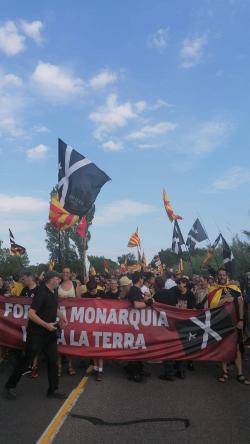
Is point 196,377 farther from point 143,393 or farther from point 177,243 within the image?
point 177,243

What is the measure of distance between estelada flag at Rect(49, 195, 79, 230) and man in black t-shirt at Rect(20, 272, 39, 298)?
3970mm

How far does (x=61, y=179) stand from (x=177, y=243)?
9973 mm

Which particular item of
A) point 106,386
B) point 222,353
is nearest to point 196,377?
point 222,353

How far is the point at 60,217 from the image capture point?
12.8m

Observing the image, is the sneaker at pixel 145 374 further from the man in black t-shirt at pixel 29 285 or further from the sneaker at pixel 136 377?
the man in black t-shirt at pixel 29 285

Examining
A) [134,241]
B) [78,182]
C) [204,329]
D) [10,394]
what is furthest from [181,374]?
[134,241]

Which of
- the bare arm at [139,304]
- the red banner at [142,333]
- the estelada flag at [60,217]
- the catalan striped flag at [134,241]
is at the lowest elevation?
the red banner at [142,333]

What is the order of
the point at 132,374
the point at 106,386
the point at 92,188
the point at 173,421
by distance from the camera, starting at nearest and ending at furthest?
the point at 173,421
the point at 106,386
the point at 132,374
the point at 92,188

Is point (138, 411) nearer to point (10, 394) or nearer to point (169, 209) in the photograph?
point (10, 394)

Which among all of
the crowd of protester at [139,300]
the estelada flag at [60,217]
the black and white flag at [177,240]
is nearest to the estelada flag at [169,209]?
the black and white flag at [177,240]

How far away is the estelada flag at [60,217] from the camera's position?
41.1 feet

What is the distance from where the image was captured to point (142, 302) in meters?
7.58

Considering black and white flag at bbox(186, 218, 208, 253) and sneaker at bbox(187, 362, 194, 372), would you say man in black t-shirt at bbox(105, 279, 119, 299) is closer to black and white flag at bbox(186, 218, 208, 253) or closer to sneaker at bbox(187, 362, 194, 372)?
sneaker at bbox(187, 362, 194, 372)

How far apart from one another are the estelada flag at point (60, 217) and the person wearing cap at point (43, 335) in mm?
5899
